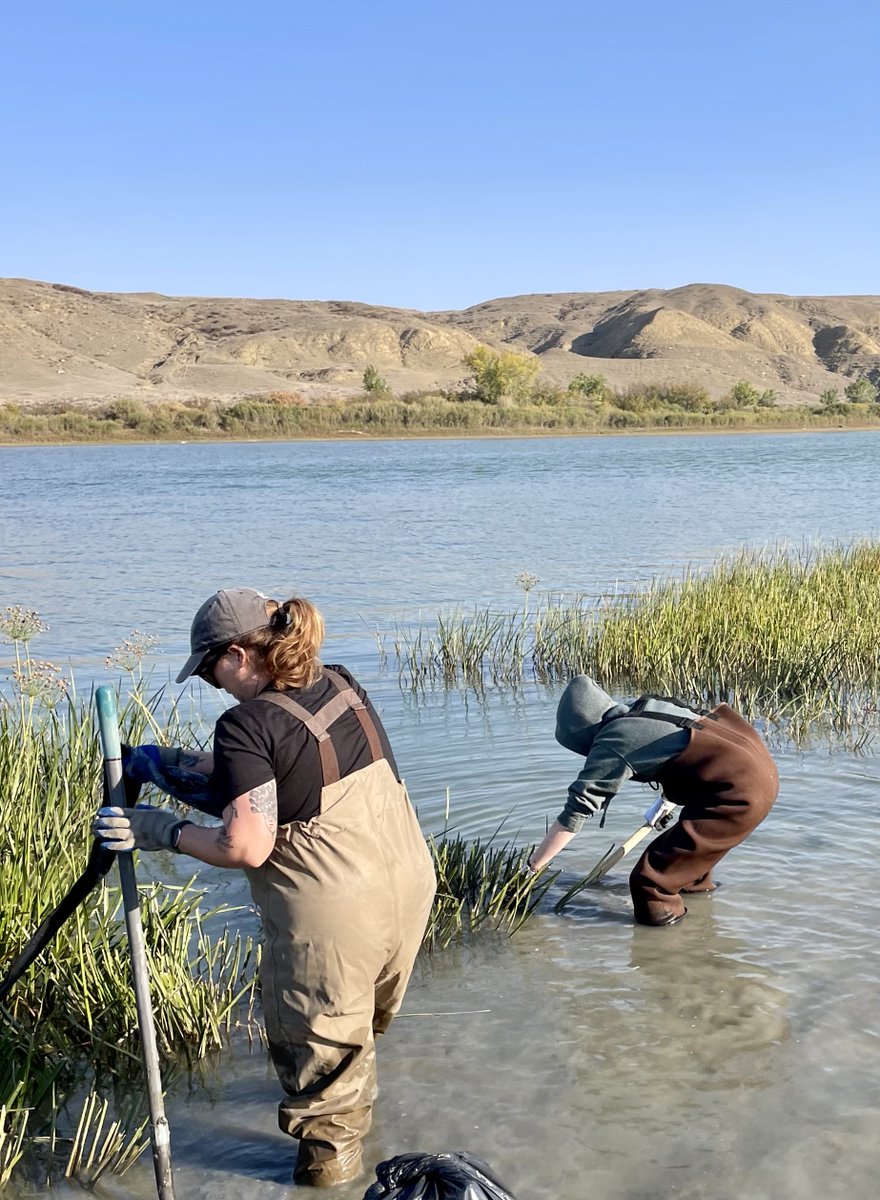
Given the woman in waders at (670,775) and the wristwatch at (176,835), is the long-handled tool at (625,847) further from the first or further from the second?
the wristwatch at (176,835)

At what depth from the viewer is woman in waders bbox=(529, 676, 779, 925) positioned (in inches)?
193

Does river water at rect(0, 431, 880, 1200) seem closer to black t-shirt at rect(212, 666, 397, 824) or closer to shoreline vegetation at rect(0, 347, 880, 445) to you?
black t-shirt at rect(212, 666, 397, 824)

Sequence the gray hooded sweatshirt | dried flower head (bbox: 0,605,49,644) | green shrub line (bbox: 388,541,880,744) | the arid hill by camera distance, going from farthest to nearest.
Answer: the arid hill
green shrub line (bbox: 388,541,880,744)
dried flower head (bbox: 0,605,49,644)
the gray hooded sweatshirt

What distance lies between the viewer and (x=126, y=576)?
17234mm

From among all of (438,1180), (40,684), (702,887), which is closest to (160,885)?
(40,684)

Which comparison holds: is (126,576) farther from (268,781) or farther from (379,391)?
(379,391)

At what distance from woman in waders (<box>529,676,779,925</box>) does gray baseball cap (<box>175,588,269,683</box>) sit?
2.01 m

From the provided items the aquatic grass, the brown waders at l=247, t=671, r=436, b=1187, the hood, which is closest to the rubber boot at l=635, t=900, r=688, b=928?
the aquatic grass

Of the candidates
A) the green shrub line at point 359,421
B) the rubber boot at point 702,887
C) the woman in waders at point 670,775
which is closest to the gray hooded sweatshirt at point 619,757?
the woman in waders at point 670,775

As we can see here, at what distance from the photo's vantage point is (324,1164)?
11.5ft

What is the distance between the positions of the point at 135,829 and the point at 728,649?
683 cm

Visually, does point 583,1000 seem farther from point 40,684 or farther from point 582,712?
point 40,684

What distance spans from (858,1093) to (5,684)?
8216 millimetres

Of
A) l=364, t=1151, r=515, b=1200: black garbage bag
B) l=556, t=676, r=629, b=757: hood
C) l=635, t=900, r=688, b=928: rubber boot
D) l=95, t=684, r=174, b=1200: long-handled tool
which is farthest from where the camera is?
l=635, t=900, r=688, b=928: rubber boot
